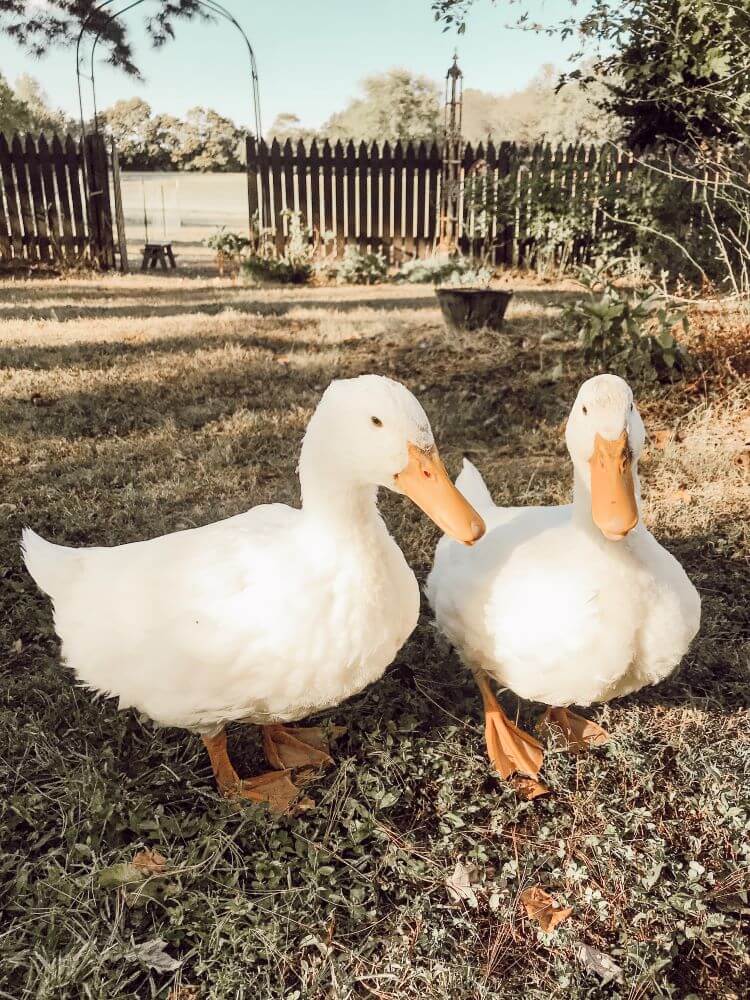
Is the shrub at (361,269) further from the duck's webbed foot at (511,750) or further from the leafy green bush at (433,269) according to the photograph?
the duck's webbed foot at (511,750)

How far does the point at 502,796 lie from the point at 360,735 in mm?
514

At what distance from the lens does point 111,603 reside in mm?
2039

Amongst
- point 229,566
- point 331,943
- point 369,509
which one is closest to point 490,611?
point 369,509

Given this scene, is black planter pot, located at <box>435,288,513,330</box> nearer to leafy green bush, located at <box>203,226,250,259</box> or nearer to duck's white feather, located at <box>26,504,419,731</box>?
duck's white feather, located at <box>26,504,419,731</box>

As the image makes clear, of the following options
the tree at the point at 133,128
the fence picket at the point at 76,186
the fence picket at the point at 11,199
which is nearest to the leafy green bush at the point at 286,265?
the fence picket at the point at 76,186

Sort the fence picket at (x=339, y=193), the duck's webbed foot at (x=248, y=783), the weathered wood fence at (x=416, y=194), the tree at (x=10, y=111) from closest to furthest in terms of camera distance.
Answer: the duck's webbed foot at (x=248, y=783) < the weathered wood fence at (x=416, y=194) < the fence picket at (x=339, y=193) < the tree at (x=10, y=111)

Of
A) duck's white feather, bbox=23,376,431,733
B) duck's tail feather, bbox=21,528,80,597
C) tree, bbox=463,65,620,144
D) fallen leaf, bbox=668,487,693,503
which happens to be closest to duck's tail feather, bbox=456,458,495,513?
duck's white feather, bbox=23,376,431,733

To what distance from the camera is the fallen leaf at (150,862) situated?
6.03ft

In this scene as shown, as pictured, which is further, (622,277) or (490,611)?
(622,277)

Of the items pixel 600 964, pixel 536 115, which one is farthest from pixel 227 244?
pixel 536 115

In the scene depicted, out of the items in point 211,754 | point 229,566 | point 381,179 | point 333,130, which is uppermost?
point 333,130

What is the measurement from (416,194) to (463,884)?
12204 millimetres

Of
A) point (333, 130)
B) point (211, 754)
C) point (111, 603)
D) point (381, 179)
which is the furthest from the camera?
point (333, 130)

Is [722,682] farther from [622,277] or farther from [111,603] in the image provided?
[622,277]
